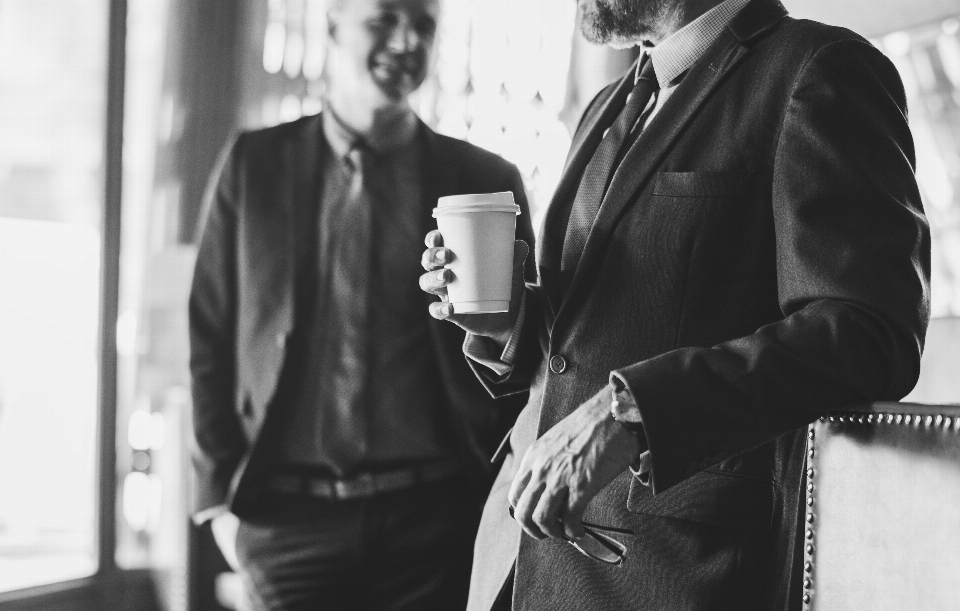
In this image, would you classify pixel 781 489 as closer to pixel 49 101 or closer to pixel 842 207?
pixel 842 207

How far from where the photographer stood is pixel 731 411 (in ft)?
2.55

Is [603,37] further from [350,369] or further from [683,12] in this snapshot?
[350,369]

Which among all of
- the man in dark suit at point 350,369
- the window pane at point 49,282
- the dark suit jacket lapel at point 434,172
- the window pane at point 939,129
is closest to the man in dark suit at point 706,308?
the man in dark suit at point 350,369

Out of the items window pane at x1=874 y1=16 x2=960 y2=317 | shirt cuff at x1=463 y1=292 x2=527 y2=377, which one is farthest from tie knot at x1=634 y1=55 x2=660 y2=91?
window pane at x1=874 y1=16 x2=960 y2=317

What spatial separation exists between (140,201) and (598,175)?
2.35 m

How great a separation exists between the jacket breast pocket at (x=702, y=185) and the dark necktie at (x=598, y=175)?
0.36ft

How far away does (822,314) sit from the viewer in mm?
789

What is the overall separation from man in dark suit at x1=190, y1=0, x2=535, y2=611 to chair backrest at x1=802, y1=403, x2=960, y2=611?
125 cm

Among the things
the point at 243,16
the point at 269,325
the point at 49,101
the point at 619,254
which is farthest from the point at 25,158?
the point at 619,254

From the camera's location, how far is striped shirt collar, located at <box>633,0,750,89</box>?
1068 mm

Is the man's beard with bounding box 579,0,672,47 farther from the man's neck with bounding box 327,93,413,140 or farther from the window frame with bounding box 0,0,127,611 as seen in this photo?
the window frame with bounding box 0,0,127,611

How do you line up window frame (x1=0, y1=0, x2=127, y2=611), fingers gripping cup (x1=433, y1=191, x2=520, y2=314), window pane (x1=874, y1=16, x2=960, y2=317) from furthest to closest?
window frame (x1=0, y1=0, x2=127, y2=611) < window pane (x1=874, y1=16, x2=960, y2=317) < fingers gripping cup (x1=433, y1=191, x2=520, y2=314)

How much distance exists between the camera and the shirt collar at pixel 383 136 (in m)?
2.29

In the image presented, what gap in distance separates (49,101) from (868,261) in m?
2.84
